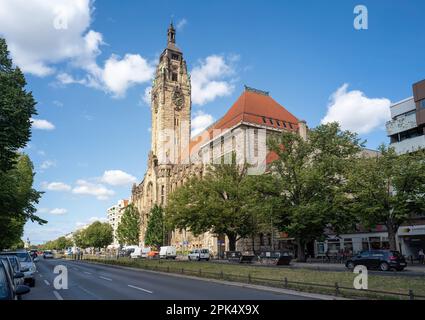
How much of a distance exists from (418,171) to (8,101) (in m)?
31.1

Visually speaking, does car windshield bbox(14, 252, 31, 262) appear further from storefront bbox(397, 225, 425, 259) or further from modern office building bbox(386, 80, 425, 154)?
modern office building bbox(386, 80, 425, 154)

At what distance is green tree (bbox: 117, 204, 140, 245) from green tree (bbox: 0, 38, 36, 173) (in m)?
92.3

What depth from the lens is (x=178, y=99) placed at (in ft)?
378

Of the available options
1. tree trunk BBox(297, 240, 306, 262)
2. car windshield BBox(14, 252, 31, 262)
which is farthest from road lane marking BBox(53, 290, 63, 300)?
tree trunk BBox(297, 240, 306, 262)

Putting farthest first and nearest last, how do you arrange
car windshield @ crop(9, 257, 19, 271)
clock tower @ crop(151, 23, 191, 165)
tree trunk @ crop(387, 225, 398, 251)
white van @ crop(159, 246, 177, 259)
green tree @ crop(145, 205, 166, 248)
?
clock tower @ crop(151, 23, 191, 165)
green tree @ crop(145, 205, 166, 248)
white van @ crop(159, 246, 177, 259)
tree trunk @ crop(387, 225, 398, 251)
car windshield @ crop(9, 257, 19, 271)

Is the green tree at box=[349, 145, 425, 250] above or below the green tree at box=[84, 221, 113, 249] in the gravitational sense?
above

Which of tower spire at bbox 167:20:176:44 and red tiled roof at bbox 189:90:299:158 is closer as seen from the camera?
red tiled roof at bbox 189:90:299:158

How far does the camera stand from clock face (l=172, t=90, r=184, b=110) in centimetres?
11469

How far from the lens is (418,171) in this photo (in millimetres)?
32969

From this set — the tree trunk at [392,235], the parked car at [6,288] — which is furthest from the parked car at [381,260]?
the parked car at [6,288]

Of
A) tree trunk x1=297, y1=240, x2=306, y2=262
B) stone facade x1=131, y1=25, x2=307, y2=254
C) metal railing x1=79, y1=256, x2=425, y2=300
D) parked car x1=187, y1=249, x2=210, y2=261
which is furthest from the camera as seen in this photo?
stone facade x1=131, y1=25, x2=307, y2=254

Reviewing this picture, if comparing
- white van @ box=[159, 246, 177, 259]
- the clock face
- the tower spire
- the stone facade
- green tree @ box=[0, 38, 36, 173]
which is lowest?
white van @ box=[159, 246, 177, 259]
